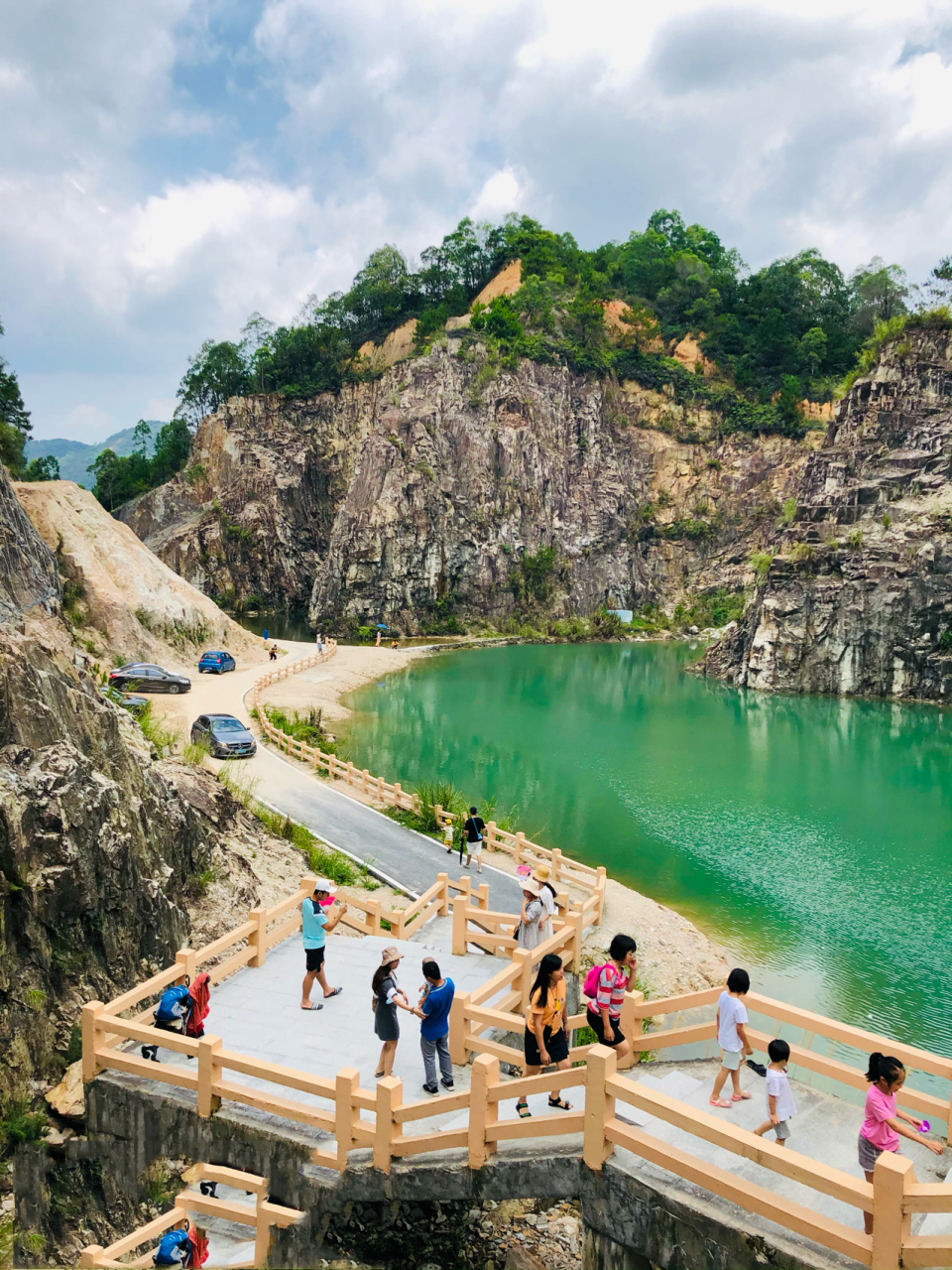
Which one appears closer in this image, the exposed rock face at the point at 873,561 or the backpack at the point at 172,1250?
the backpack at the point at 172,1250

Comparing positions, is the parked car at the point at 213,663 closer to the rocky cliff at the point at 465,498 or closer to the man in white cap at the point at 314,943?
the rocky cliff at the point at 465,498

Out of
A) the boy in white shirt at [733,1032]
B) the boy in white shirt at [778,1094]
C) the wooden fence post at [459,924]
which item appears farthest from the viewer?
the wooden fence post at [459,924]

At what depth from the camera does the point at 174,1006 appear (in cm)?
929

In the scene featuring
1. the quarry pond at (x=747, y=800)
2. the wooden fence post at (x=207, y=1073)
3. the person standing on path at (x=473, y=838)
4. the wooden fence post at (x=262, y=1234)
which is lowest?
the quarry pond at (x=747, y=800)

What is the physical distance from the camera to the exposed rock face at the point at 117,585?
131 feet

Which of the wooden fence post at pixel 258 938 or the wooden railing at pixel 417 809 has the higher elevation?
the wooden fence post at pixel 258 938

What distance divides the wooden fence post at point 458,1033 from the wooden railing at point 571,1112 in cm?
1

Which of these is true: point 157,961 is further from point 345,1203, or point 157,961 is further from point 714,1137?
point 714,1137

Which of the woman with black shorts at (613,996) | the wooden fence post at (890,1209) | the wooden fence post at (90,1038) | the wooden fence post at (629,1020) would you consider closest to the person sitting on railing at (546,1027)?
the woman with black shorts at (613,996)

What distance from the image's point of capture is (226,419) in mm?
87250

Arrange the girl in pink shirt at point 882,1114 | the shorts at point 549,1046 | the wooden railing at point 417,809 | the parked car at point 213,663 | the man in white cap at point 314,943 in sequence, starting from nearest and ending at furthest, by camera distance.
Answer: the girl in pink shirt at point 882,1114, the shorts at point 549,1046, the man in white cap at point 314,943, the wooden railing at point 417,809, the parked car at point 213,663

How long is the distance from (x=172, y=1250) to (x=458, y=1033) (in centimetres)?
356

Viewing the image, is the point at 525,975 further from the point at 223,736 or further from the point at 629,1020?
the point at 223,736

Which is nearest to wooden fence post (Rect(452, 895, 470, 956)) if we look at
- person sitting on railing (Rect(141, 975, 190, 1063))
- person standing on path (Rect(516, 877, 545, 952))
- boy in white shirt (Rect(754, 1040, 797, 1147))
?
person standing on path (Rect(516, 877, 545, 952))
